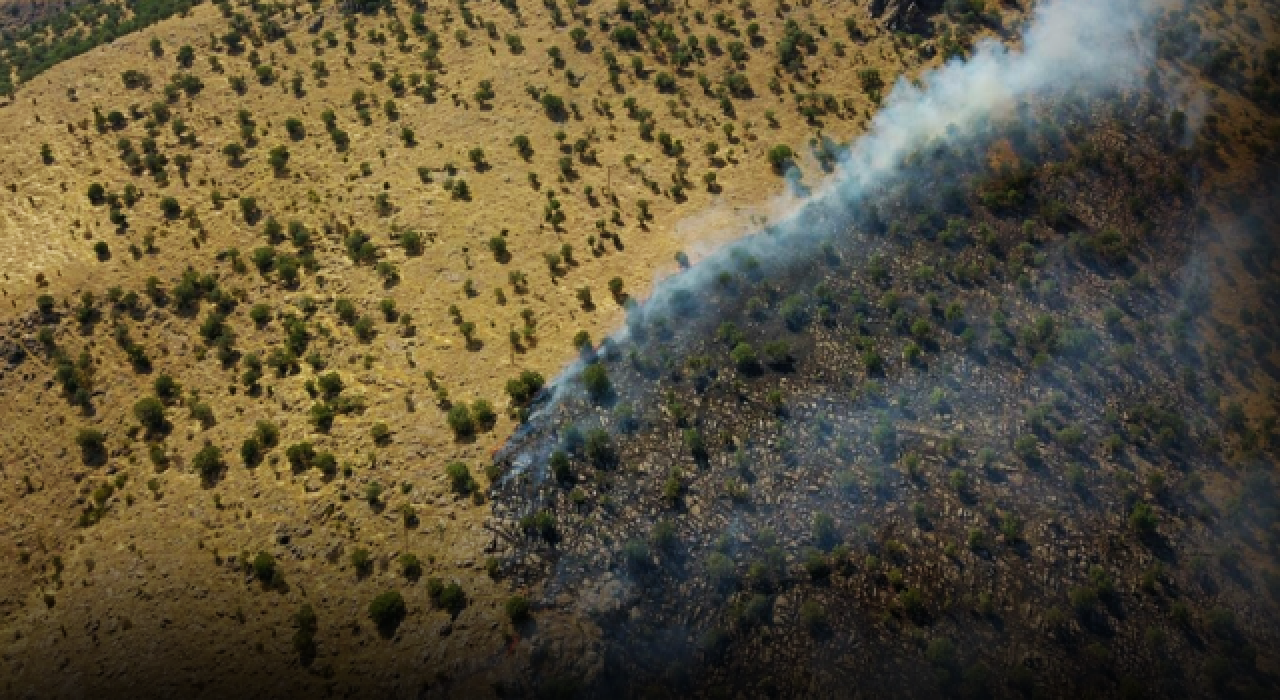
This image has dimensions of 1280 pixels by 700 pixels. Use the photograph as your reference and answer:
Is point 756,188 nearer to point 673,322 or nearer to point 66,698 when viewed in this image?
point 673,322

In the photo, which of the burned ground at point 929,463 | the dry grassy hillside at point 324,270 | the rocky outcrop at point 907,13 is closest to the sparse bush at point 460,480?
the dry grassy hillside at point 324,270

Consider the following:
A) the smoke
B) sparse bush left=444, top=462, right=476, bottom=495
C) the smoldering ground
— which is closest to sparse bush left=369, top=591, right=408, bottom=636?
the smoldering ground

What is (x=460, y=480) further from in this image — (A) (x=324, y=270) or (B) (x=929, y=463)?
(B) (x=929, y=463)

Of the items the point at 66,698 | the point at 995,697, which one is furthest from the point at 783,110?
the point at 66,698

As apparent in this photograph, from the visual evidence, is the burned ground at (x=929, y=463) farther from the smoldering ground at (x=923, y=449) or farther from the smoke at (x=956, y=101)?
the smoke at (x=956, y=101)

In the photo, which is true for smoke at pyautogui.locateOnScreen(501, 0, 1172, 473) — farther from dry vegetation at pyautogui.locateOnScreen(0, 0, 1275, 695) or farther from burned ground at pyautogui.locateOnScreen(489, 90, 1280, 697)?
dry vegetation at pyautogui.locateOnScreen(0, 0, 1275, 695)

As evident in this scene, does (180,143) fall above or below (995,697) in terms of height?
above
